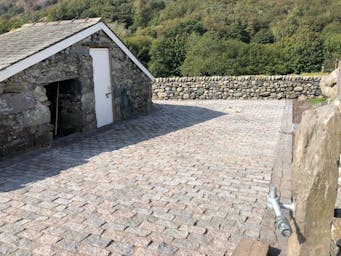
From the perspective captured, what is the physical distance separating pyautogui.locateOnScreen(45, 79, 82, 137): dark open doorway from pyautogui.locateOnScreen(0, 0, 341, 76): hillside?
50.6ft

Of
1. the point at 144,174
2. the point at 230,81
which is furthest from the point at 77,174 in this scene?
the point at 230,81

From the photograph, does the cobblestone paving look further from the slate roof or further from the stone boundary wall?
the stone boundary wall

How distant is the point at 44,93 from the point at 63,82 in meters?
1.60

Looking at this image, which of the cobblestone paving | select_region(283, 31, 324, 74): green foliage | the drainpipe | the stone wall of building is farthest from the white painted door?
select_region(283, 31, 324, 74): green foliage

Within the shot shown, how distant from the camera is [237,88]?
19.3 meters

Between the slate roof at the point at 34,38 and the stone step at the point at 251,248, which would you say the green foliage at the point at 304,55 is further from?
the stone step at the point at 251,248

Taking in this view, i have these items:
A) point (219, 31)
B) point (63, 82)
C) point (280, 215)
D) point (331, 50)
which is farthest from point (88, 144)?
point (219, 31)

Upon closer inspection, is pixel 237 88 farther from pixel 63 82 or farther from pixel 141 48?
pixel 141 48

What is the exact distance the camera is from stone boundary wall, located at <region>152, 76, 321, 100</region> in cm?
1842

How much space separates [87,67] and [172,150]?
4.07m

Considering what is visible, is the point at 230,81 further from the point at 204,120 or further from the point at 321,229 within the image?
the point at 321,229

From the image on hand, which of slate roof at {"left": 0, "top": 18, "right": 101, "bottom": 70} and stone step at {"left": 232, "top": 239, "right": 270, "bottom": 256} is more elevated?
slate roof at {"left": 0, "top": 18, "right": 101, "bottom": 70}

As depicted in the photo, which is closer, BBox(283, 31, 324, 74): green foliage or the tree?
the tree

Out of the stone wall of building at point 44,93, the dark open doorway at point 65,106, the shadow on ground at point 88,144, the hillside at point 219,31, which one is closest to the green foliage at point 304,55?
the hillside at point 219,31
